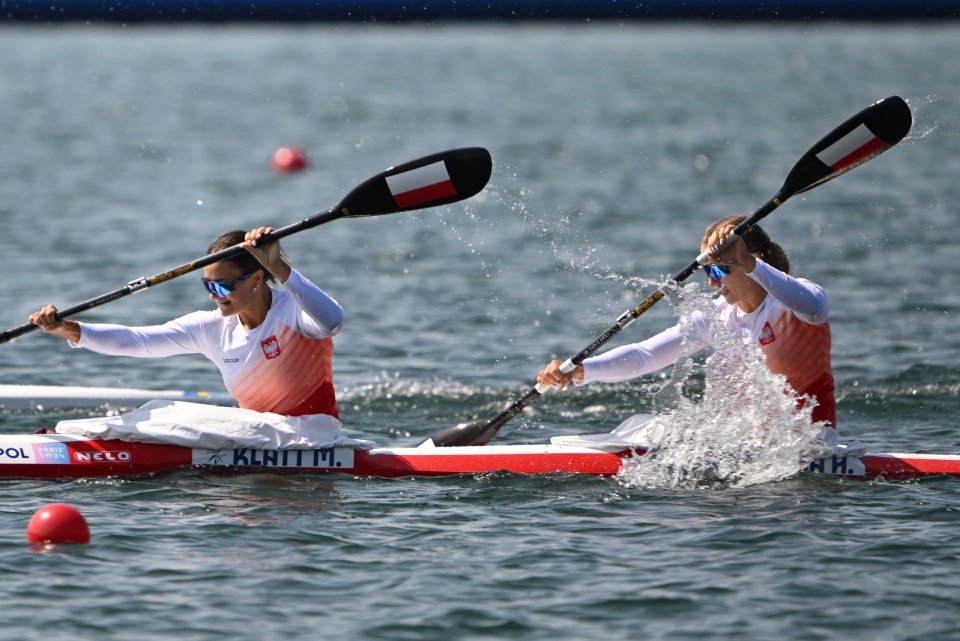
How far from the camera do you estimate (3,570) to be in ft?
22.5

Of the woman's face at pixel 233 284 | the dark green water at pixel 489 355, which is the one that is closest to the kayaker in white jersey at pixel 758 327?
the dark green water at pixel 489 355

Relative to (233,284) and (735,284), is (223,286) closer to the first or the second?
(233,284)

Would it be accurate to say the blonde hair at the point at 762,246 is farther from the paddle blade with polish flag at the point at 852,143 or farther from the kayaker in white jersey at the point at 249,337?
the kayaker in white jersey at the point at 249,337

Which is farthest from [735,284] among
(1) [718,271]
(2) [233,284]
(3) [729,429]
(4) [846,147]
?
(2) [233,284]

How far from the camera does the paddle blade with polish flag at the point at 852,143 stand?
881 centimetres

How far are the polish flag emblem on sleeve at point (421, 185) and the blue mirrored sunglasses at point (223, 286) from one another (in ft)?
3.88

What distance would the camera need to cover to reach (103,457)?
8.37 m

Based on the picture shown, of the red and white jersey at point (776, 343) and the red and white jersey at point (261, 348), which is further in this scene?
the red and white jersey at point (261, 348)

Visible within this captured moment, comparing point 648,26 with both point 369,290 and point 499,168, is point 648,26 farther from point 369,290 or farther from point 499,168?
point 369,290

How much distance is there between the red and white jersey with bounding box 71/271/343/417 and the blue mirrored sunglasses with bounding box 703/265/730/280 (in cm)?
218

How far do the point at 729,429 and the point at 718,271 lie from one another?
3.10ft

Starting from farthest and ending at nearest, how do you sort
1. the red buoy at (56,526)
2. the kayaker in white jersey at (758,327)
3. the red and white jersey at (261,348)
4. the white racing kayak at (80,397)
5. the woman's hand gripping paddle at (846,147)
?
the white racing kayak at (80,397) → the woman's hand gripping paddle at (846,147) → the red and white jersey at (261,348) → the kayaker in white jersey at (758,327) → the red buoy at (56,526)

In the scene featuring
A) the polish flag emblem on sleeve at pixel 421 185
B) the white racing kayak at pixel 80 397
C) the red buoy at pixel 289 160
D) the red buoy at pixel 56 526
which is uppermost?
the red buoy at pixel 289 160

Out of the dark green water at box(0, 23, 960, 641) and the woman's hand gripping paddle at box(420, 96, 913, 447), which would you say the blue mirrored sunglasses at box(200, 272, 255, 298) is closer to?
the dark green water at box(0, 23, 960, 641)
